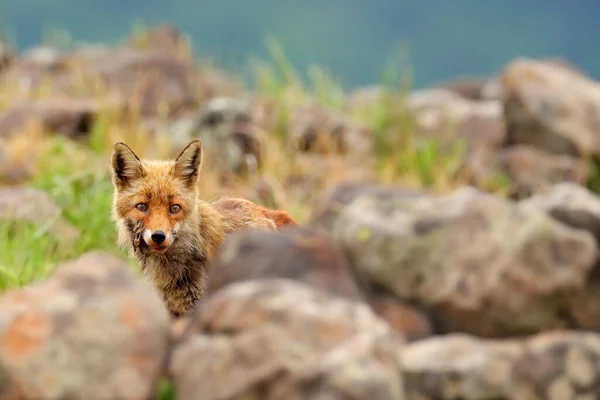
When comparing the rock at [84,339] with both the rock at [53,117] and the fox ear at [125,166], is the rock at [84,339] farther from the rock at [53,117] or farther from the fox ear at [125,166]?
the rock at [53,117]

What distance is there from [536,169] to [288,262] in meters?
8.30

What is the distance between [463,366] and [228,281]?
1065 mm

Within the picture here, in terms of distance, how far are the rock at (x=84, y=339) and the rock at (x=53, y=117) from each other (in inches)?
373

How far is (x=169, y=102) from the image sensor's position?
15320 mm

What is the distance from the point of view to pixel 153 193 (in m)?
5.59

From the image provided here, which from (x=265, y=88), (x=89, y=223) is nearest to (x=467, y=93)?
(x=265, y=88)

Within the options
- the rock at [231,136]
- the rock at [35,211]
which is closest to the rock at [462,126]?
the rock at [231,136]

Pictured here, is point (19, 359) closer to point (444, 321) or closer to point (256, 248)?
point (256, 248)

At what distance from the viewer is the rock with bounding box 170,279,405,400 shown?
328cm

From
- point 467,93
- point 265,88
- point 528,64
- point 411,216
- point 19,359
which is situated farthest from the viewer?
point 467,93

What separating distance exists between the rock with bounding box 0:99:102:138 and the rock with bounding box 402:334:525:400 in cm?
1011

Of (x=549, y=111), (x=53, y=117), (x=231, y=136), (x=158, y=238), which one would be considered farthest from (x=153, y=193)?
(x=53, y=117)

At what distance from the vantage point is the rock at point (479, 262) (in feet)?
12.2

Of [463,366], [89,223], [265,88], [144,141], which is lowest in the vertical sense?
[463,366]
